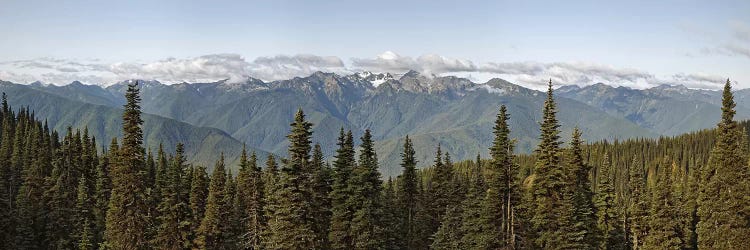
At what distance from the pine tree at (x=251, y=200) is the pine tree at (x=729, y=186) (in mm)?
42333

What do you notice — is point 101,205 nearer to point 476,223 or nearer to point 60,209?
point 60,209

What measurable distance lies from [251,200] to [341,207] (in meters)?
17.1

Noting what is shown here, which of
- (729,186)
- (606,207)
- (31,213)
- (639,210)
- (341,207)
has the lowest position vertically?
(31,213)

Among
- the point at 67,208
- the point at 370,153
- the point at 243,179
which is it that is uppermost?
the point at 370,153

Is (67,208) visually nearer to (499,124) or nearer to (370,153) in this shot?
(370,153)

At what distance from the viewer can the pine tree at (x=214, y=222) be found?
2781 inches

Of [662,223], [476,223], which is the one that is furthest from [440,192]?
[662,223]

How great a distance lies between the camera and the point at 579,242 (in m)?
51.5

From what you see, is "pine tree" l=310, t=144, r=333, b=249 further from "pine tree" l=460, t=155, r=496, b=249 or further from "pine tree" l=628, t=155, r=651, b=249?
"pine tree" l=628, t=155, r=651, b=249

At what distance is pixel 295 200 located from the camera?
46.2m

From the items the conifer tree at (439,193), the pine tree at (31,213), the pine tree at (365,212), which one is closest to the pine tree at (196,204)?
the pine tree at (365,212)

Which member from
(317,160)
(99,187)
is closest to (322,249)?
(317,160)

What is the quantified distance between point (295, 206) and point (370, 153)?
16.8 m

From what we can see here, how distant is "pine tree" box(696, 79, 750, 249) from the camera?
2181 inches
